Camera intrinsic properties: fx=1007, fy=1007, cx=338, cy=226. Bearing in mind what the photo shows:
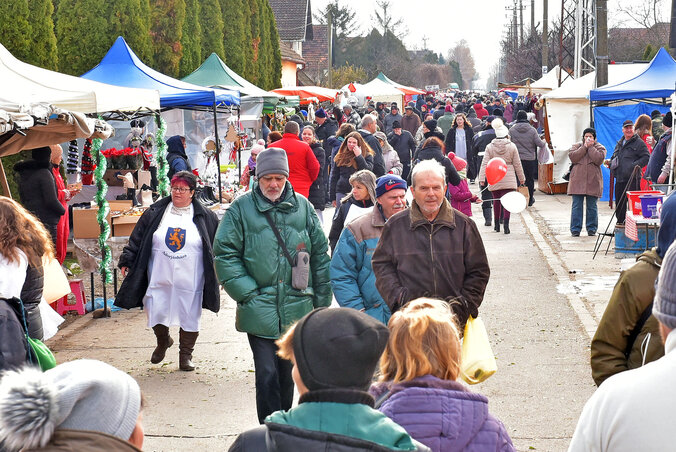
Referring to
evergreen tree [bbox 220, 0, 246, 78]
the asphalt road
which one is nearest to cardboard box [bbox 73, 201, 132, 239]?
the asphalt road

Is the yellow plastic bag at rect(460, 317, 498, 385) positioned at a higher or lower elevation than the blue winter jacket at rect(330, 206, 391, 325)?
lower

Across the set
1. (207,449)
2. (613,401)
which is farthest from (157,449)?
(613,401)

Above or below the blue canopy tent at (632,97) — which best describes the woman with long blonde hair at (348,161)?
below

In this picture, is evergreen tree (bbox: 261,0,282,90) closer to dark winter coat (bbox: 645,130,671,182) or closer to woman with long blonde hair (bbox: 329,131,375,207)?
woman with long blonde hair (bbox: 329,131,375,207)

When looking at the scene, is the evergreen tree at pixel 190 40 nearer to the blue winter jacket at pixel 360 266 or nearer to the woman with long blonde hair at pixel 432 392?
the blue winter jacket at pixel 360 266

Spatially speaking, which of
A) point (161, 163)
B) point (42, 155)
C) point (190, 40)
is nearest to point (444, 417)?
point (42, 155)

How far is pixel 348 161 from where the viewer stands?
1352cm

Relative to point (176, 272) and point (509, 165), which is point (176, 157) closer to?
point (509, 165)

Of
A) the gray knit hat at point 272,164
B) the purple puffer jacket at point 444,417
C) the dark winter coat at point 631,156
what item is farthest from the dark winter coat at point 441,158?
the purple puffer jacket at point 444,417

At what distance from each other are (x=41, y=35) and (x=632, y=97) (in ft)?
36.8

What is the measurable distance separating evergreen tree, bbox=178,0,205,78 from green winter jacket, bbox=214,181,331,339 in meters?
19.3

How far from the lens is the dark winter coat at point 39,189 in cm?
1091

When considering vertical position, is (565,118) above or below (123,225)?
above

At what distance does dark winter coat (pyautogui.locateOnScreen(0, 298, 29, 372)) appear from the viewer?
4.42 metres
